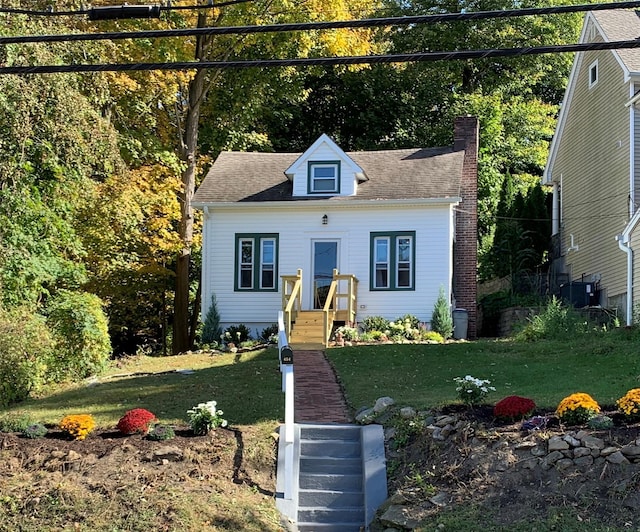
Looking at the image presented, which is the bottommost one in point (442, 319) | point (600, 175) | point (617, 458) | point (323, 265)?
point (617, 458)

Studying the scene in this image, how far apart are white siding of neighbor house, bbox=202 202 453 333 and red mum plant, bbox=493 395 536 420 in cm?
1177

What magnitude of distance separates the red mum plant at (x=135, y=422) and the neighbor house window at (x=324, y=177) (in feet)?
42.4

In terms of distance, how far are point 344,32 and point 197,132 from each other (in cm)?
574

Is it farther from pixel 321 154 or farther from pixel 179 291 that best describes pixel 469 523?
pixel 179 291

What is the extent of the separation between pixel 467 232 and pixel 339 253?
3916mm

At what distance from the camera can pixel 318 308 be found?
2359cm

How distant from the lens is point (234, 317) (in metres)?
24.1

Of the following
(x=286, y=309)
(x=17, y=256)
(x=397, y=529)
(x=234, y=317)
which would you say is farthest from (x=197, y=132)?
(x=397, y=529)

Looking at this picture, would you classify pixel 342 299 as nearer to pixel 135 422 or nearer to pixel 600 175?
pixel 600 175

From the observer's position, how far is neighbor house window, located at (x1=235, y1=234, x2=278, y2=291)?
24094mm

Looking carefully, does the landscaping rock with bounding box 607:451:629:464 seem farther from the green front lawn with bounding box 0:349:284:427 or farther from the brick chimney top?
the brick chimney top

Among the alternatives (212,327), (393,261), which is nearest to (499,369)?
(393,261)

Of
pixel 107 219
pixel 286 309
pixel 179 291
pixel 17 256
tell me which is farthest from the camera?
pixel 179 291

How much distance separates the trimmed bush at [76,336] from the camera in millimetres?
16750
